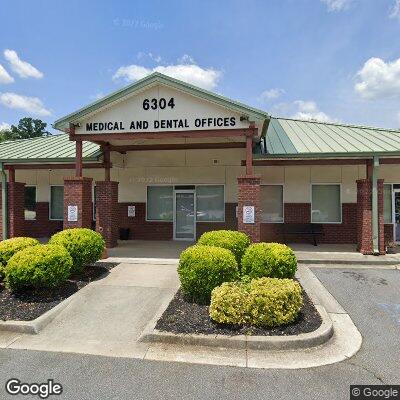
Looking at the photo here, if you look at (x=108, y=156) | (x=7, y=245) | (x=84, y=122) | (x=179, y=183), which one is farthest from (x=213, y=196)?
(x=7, y=245)

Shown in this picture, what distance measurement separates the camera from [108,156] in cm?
1358

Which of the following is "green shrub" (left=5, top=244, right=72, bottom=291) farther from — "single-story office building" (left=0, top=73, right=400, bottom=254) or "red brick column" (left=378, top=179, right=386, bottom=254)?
"red brick column" (left=378, top=179, right=386, bottom=254)

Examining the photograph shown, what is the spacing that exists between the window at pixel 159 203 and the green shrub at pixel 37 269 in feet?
26.9

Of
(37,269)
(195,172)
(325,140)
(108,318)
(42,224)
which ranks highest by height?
(325,140)

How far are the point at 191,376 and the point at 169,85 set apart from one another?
8472 mm

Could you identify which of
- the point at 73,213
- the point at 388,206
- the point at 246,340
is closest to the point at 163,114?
the point at 73,213

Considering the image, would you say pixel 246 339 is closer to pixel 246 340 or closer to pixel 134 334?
pixel 246 340

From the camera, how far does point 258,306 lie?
224 inches

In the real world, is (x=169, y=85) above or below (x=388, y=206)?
Answer: above

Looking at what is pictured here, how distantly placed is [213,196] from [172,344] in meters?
10.2

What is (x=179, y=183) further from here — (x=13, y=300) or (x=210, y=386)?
(x=210, y=386)

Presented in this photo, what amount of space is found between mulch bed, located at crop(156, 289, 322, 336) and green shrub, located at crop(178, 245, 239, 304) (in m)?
0.29

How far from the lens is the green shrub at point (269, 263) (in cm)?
713

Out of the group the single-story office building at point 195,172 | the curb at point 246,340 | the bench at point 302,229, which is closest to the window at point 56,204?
the single-story office building at point 195,172
